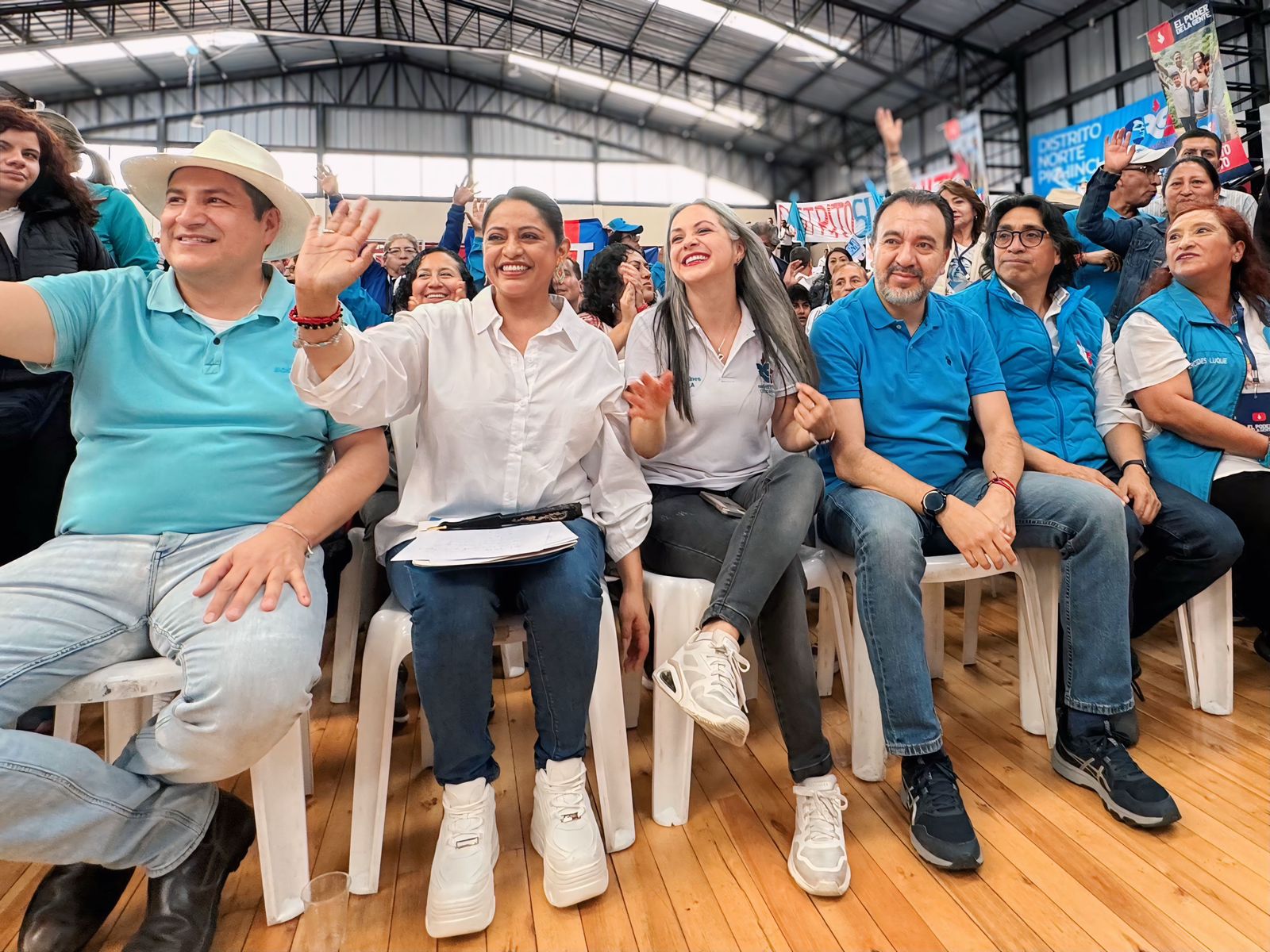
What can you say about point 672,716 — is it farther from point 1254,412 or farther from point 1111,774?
point 1254,412

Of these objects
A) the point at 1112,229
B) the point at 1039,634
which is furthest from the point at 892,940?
the point at 1112,229

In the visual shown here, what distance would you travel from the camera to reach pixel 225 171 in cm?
133

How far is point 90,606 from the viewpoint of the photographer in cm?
117

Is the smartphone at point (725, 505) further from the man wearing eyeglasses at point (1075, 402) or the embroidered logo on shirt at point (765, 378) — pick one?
the man wearing eyeglasses at point (1075, 402)

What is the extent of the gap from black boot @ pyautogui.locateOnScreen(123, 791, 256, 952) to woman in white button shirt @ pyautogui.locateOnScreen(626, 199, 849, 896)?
778 mm

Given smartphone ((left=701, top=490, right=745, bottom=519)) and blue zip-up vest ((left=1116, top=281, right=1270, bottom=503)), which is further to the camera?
blue zip-up vest ((left=1116, top=281, right=1270, bottom=503))

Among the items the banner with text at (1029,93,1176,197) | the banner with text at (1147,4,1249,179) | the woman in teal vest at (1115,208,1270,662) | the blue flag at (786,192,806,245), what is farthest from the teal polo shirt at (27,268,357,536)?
the banner with text at (1029,93,1176,197)

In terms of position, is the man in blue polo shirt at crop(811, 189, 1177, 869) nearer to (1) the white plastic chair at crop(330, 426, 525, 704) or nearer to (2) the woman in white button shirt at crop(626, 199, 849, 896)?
(2) the woman in white button shirt at crop(626, 199, 849, 896)

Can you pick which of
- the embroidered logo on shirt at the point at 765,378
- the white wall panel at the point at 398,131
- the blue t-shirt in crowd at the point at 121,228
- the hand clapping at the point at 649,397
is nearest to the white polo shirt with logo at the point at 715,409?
the embroidered logo on shirt at the point at 765,378

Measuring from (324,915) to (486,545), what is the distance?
678mm

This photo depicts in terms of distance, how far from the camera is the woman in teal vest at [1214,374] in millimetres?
1979

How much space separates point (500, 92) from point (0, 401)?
48.4ft

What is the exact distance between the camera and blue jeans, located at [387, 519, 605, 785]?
4.08 feet

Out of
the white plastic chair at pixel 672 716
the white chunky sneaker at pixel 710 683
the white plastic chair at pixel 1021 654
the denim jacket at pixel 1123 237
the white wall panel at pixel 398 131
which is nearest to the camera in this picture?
the white chunky sneaker at pixel 710 683
